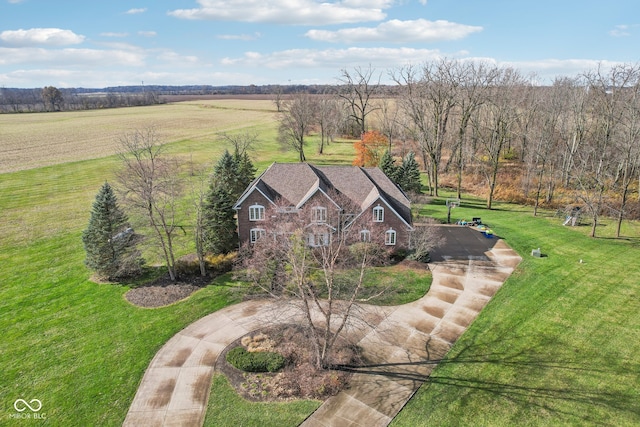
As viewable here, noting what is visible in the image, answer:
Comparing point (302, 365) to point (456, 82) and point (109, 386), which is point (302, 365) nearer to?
point (109, 386)

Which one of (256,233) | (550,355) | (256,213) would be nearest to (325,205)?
(256,213)

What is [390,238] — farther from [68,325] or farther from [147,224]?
[68,325]

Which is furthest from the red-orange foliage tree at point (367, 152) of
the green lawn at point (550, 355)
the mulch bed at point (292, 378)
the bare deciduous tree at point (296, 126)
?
the mulch bed at point (292, 378)

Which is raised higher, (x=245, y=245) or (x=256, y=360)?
(x=245, y=245)

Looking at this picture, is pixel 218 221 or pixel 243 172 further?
pixel 243 172

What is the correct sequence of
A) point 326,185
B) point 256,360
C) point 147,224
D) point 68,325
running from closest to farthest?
point 256,360 → point 68,325 → point 147,224 → point 326,185

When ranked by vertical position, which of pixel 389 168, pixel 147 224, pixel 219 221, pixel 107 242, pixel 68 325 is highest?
pixel 389 168

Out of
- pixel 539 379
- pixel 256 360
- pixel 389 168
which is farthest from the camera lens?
pixel 389 168
